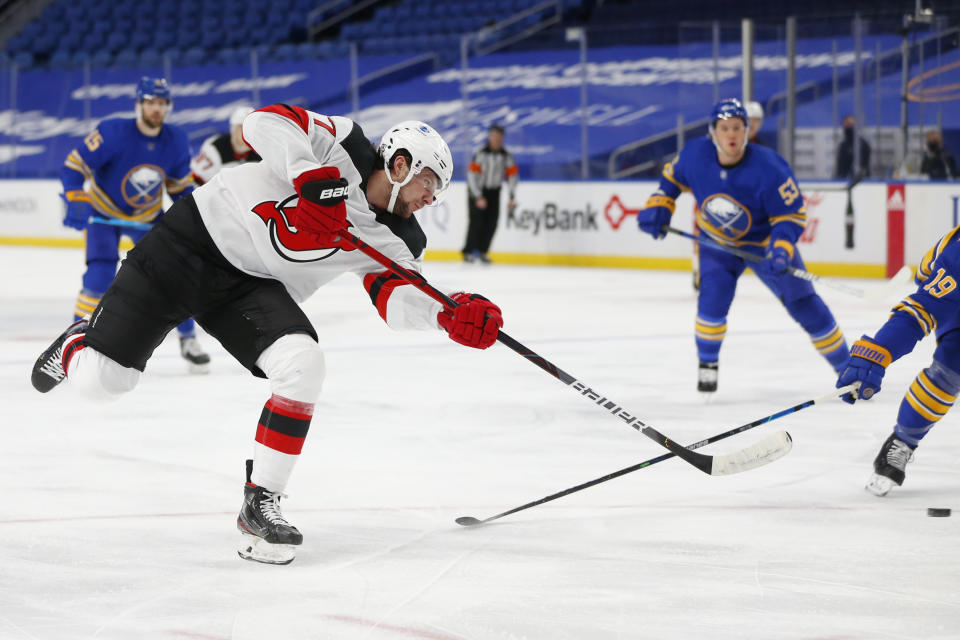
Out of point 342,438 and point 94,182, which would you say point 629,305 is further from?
point 342,438

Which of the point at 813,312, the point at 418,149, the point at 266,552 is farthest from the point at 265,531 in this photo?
the point at 813,312

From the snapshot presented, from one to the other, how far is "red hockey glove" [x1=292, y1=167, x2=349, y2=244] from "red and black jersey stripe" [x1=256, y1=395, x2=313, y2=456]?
360 millimetres

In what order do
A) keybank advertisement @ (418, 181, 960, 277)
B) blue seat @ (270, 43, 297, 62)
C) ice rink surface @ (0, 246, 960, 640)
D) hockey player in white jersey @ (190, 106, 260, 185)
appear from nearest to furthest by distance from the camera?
ice rink surface @ (0, 246, 960, 640), hockey player in white jersey @ (190, 106, 260, 185), keybank advertisement @ (418, 181, 960, 277), blue seat @ (270, 43, 297, 62)

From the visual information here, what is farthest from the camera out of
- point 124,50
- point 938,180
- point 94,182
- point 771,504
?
point 124,50

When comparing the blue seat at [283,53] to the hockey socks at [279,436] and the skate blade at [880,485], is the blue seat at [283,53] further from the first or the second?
the hockey socks at [279,436]

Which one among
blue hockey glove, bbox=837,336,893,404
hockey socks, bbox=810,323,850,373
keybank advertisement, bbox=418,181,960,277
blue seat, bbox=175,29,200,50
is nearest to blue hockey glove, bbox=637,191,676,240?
hockey socks, bbox=810,323,850,373

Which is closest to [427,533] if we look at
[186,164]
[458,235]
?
[186,164]

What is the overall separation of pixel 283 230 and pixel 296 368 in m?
0.31

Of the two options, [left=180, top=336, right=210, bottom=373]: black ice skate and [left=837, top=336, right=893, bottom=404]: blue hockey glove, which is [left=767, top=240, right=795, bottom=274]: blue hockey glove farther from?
[left=180, top=336, right=210, bottom=373]: black ice skate

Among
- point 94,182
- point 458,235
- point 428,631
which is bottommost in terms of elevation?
point 458,235

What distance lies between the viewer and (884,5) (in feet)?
40.9

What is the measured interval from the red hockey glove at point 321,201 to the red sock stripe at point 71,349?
70 cm

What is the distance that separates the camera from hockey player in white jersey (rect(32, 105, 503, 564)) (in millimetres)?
2773

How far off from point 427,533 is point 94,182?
315 centimetres
